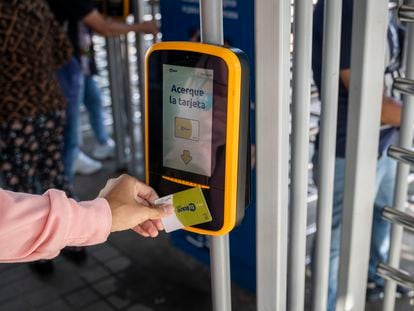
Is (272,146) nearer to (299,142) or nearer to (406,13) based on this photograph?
(299,142)

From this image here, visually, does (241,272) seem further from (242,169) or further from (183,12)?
(242,169)

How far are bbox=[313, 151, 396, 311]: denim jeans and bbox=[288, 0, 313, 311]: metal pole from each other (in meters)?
0.72

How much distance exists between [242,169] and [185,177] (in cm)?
11

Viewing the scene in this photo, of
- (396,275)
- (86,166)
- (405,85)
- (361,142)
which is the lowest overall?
(86,166)

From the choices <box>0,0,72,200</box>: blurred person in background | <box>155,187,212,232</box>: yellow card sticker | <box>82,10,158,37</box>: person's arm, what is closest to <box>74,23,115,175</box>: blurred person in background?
<box>82,10,158,37</box>: person's arm

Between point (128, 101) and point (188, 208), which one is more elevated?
point (188, 208)

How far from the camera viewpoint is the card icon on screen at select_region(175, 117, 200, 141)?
1.05 metres

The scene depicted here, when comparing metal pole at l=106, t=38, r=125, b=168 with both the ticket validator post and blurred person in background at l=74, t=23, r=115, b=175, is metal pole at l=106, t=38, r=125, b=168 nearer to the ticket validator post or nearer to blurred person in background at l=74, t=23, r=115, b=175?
blurred person in background at l=74, t=23, r=115, b=175

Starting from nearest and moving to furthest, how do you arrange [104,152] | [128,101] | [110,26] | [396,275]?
[396,275]
[110,26]
[128,101]
[104,152]

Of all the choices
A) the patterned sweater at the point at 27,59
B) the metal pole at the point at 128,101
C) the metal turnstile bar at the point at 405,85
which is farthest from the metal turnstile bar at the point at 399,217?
the metal pole at the point at 128,101

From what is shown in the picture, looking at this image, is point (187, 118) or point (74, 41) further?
point (74, 41)

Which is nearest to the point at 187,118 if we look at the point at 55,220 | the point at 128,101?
the point at 55,220

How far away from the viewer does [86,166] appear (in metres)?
4.00

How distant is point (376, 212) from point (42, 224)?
1.61 meters
